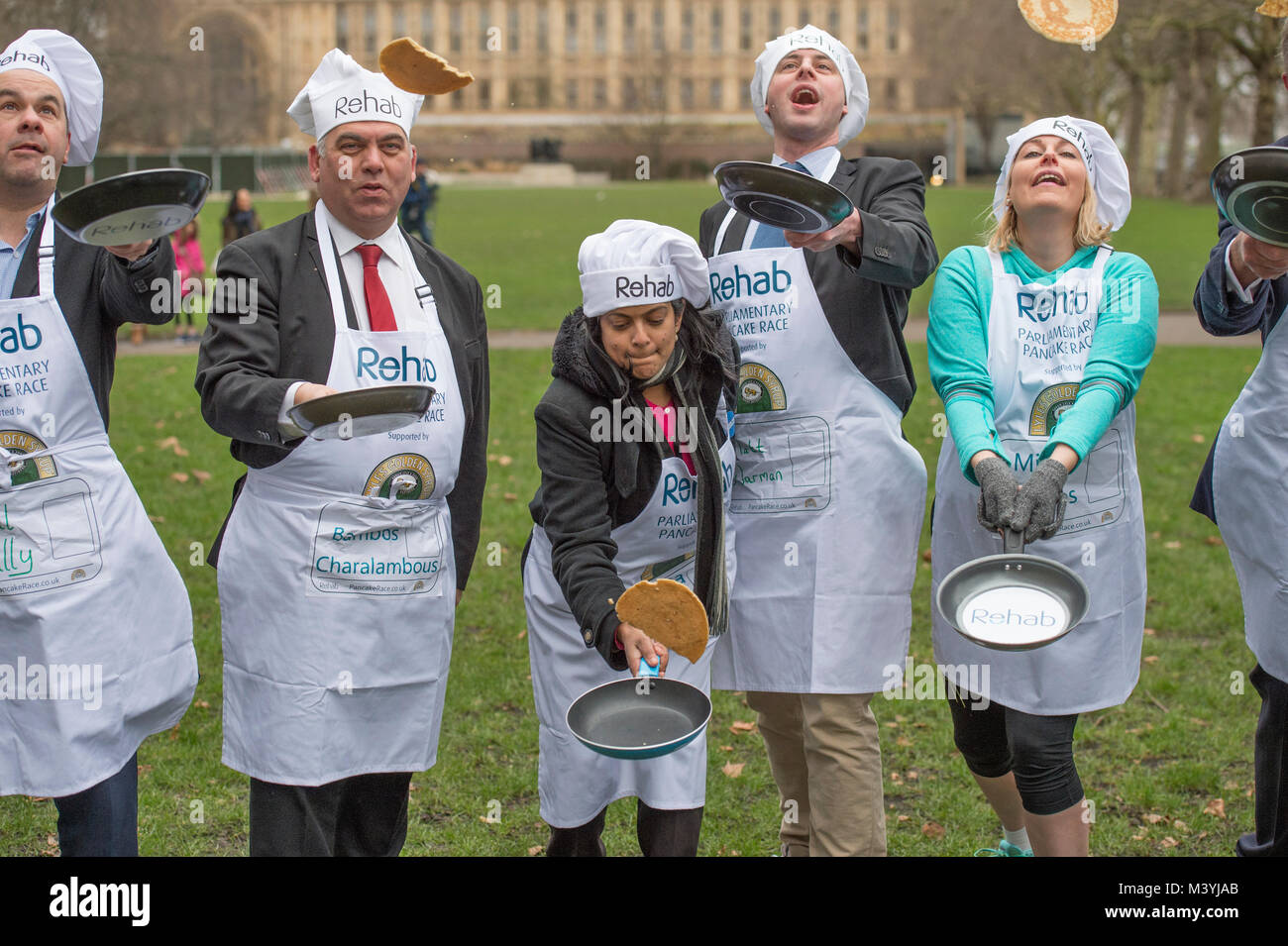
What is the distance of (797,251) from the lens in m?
3.70

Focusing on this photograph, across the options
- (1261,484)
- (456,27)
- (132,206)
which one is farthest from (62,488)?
(456,27)

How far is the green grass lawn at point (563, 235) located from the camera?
59.5 ft

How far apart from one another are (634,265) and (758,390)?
0.61 m

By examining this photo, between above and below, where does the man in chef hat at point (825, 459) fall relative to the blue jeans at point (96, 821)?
above

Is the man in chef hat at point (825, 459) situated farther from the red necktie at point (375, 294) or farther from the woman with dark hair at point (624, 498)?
the red necktie at point (375, 294)

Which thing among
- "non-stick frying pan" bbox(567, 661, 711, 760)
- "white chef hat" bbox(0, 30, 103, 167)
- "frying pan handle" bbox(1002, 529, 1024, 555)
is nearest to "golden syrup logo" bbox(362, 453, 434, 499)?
"non-stick frying pan" bbox(567, 661, 711, 760)

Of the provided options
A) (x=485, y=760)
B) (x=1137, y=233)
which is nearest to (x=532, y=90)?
(x=1137, y=233)

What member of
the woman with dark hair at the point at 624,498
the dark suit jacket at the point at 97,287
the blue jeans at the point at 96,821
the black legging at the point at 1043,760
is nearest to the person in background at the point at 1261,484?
the black legging at the point at 1043,760

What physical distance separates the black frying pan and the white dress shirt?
41cm

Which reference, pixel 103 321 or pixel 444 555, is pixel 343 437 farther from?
pixel 103 321

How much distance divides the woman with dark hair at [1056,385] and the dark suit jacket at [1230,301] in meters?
0.13

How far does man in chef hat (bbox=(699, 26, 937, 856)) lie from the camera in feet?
12.1

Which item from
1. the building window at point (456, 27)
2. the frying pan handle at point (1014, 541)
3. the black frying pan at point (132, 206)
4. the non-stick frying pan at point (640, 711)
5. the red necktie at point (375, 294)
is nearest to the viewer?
the black frying pan at point (132, 206)

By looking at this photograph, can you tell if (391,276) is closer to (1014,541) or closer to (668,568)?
(668,568)
